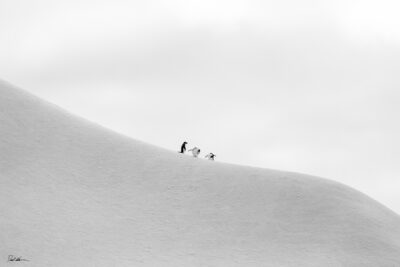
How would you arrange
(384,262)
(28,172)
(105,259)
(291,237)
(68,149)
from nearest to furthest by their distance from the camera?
(105,259) < (384,262) < (291,237) < (28,172) < (68,149)

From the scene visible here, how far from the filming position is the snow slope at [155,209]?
25.2 metres

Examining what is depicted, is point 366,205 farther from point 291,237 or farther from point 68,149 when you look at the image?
point 68,149

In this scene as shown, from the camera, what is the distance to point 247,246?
2673cm

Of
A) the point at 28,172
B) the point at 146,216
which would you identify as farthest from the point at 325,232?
the point at 28,172

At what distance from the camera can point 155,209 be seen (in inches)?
1161

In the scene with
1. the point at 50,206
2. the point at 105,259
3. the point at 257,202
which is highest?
the point at 257,202

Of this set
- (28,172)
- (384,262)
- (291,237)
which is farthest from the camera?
(28,172)

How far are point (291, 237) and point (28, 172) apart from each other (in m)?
12.4

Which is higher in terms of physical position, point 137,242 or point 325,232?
point 325,232

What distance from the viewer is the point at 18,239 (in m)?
24.4

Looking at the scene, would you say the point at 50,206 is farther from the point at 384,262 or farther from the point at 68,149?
the point at 384,262

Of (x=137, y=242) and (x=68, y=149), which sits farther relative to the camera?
(x=68, y=149)

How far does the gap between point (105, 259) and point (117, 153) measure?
36.4 ft

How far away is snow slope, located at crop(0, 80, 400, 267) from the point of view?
82.8 ft
